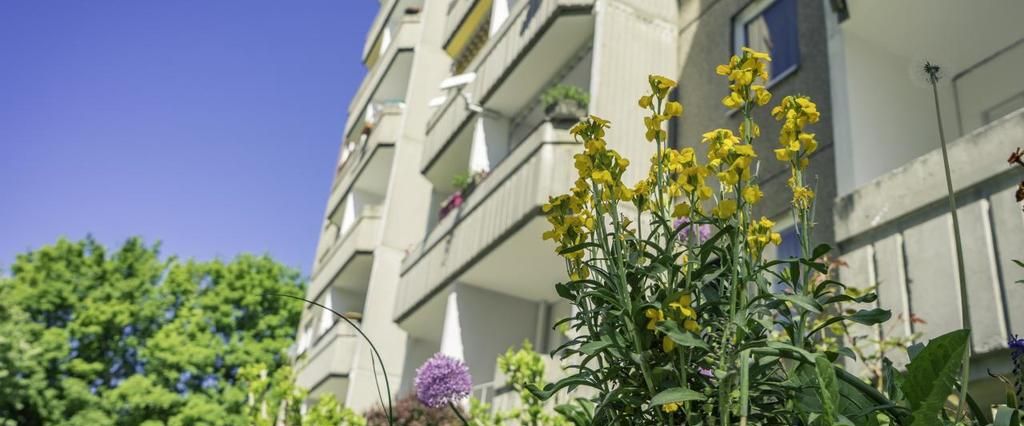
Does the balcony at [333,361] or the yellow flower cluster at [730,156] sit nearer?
the yellow flower cluster at [730,156]

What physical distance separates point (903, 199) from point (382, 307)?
13.7m

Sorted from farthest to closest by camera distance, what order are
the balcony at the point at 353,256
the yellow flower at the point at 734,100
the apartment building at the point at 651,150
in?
1. the balcony at the point at 353,256
2. the apartment building at the point at 651,150
3. the yellow flower at the point at 734,100

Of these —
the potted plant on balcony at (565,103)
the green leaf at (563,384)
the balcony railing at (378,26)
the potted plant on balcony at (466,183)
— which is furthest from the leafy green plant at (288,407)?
the balcony railing at (378,26)

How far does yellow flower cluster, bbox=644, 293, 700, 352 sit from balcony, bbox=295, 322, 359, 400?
1690 cm

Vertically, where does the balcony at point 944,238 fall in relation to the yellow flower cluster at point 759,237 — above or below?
above

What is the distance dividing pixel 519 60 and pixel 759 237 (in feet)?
39.1

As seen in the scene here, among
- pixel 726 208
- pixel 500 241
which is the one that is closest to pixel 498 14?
pixel 500 241

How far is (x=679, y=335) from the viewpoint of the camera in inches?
71.3

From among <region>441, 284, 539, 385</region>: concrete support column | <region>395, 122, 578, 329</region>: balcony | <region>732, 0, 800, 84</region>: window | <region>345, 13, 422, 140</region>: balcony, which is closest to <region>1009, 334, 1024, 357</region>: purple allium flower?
<region>732, 0, 800, 84</region>: window

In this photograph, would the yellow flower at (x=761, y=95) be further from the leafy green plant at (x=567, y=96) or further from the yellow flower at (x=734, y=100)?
the leafy green plant at (x=567, y=96)

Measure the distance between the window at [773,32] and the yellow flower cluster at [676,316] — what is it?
793cm

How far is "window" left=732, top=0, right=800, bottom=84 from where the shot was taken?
381 inches

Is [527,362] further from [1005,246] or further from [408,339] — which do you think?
[408,339]

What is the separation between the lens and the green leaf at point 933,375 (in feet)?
5.68
